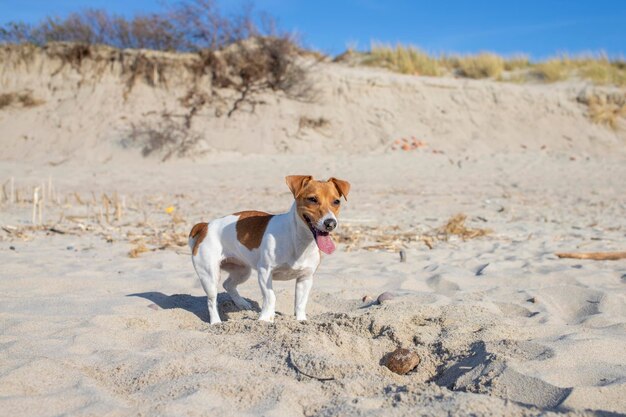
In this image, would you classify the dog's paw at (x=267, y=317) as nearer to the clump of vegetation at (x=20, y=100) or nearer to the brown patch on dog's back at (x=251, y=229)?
the brown patch on dog's back at (x=251, y=229)

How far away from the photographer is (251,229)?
4.57 metres

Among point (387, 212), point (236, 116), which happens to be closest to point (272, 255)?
point (387, 212)

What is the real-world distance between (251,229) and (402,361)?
1680mm

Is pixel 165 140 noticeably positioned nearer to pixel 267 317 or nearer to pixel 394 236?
pixel 394 236

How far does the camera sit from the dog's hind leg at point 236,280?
4.98 metres

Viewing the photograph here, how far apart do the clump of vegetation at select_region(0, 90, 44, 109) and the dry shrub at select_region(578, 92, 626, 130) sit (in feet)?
62.5

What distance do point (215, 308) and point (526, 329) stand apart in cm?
221

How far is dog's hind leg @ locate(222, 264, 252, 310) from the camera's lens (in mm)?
4977

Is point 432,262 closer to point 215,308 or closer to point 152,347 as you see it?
point 215,308

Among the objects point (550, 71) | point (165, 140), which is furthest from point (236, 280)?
point (550, 71)

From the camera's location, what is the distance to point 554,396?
2779 millimetres

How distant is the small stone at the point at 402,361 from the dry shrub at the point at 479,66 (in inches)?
859

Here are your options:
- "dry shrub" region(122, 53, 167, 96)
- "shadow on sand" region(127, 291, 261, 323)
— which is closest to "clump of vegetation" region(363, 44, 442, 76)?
"dry shrub" region(122, 53, 167, 96)

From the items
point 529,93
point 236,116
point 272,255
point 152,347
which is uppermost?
point 529,93
